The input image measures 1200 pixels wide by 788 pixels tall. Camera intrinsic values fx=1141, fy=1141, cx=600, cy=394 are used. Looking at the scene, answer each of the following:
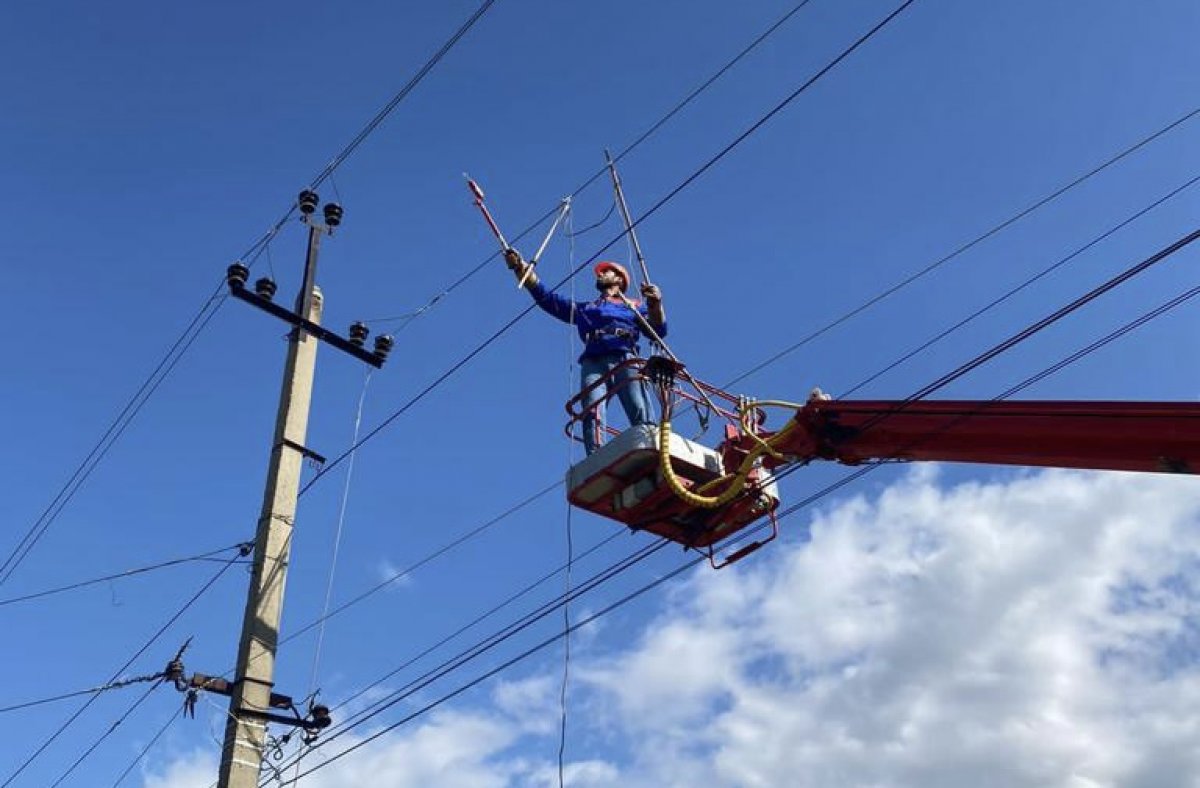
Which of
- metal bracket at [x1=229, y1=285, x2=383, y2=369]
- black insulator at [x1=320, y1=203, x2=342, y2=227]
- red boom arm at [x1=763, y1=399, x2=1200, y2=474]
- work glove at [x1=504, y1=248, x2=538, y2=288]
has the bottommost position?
red boom arm at [x1=763, y1=399, x2=1200, y2=474]

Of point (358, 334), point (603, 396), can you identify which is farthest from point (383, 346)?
point (603, 396)

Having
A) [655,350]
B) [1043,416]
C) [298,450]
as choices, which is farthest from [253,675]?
[1043,416]

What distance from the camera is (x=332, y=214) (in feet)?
49.4

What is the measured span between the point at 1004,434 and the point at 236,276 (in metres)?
9.07

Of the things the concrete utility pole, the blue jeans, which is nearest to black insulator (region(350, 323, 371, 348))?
the concrete utility pole

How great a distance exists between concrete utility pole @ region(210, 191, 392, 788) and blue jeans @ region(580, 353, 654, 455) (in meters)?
3.91

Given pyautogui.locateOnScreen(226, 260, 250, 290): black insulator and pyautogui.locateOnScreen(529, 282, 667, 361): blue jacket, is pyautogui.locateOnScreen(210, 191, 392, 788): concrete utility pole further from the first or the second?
pyautogui.locateOnScreen(529, 282, 667, 361): blue jacket

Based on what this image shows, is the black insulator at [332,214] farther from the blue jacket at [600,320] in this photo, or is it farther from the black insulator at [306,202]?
the blue jacket at [600,320]

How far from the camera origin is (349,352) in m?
14.3

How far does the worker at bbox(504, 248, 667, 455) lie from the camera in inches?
404

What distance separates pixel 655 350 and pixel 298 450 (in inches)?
177

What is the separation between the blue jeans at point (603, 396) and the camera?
402 inches

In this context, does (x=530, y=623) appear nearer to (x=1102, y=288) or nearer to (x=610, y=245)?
(x=610, y=245)

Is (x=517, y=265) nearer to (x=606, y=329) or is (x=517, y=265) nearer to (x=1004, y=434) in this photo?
(x=606, y=329)
